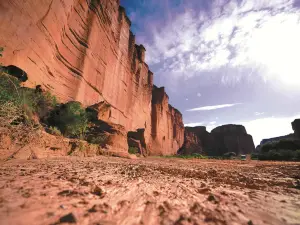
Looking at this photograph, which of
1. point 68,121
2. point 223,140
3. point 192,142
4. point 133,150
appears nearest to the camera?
point 68,121

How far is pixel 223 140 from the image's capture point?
189ft

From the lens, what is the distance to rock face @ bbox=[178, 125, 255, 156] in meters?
55.0

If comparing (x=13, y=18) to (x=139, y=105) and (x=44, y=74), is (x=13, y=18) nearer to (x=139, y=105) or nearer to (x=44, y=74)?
(x=44, y=74)

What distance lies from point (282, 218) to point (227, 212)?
38 cm

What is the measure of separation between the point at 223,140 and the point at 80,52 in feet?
190

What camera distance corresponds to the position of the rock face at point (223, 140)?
5500 cm

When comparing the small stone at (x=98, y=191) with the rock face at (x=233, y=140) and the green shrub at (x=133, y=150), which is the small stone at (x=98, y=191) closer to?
the green shrub at (x=133, y=150)

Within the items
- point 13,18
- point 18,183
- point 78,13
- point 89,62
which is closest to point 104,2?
point 78,13

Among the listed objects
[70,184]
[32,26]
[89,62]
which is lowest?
[70,184]

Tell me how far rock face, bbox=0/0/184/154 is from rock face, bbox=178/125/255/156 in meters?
34.5

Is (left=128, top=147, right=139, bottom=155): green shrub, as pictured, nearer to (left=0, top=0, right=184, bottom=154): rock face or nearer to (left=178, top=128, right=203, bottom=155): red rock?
(left=0, top=0, right=184, bottom=154): rock face

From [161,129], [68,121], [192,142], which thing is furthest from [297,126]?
[68,121]

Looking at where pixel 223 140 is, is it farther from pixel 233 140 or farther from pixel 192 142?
pixel 192 142

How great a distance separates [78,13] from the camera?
13641 mm
